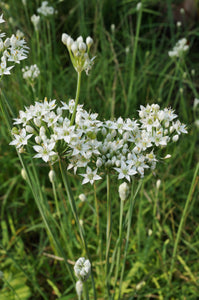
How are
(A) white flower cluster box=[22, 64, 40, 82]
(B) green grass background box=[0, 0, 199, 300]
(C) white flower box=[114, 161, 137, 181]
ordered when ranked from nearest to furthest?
(C) white flower box=[114, 161, 137, 181]
(B) green grass background box=[0, 0, 199, 300]
(A) white flower cluster box=[22, 64, 40, 82]

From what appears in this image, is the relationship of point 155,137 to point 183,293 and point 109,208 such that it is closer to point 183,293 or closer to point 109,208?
point 109,208

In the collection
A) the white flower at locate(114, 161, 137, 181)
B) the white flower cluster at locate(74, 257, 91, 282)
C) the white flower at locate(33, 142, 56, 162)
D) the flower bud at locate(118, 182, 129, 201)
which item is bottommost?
the white flower cluster at locate(74, 257, 91, 282)

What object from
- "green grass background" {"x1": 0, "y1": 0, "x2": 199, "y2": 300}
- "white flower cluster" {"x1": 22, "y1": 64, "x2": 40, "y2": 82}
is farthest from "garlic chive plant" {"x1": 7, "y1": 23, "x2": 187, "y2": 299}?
"white flower cluster" {"x1": 22, "y1": 64, "x2": 40, "y2": 82}

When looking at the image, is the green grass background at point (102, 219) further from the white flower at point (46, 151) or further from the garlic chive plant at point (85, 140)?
the white flower at point (46, 151)

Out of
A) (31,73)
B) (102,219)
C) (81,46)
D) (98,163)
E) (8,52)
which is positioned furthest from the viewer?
(102,219)

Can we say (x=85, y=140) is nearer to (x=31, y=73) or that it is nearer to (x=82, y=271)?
(x=82, y=271)

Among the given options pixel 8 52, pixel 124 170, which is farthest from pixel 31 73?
pixel 124 170

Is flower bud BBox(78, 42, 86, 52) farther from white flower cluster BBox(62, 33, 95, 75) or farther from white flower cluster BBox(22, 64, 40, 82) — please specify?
white flower cluster BBox(22, 64, 40, 82)

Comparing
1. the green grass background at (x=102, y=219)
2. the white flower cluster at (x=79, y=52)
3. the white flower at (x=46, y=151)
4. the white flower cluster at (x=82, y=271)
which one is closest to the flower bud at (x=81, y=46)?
the white flower cluster at (x=79, y=52)

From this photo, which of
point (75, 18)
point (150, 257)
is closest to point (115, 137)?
point (150, 257)
